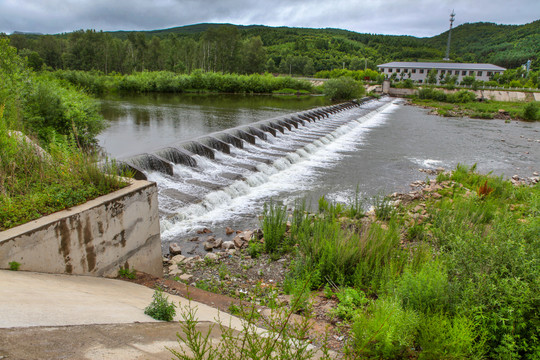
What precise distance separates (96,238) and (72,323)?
1.96 m

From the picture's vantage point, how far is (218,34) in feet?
266

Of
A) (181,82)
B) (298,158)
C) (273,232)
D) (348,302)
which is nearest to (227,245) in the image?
(273,232)

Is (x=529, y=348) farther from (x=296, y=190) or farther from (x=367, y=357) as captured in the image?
(x=296, y=190)

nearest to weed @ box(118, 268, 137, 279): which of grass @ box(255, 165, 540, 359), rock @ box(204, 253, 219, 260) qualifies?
rock @ box(204, 253, 219, 260)

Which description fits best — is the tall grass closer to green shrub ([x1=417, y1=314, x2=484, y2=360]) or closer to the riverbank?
the riverbank

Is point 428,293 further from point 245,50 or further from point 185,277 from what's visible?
point 245,50

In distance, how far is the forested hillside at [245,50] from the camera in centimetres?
7956

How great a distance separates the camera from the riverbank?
3500 millimetres

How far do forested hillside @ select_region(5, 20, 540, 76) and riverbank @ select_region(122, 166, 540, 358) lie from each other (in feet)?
185

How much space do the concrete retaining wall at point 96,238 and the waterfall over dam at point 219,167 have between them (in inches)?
95.3

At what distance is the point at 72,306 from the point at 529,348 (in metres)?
4.42

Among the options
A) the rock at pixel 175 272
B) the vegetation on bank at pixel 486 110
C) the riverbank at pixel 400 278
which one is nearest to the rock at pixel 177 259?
the riverbank at pixel 400 278

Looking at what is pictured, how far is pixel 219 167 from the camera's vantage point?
516 inches

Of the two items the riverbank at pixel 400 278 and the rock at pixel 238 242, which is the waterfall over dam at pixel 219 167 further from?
the riverbank at pixel 400 278
